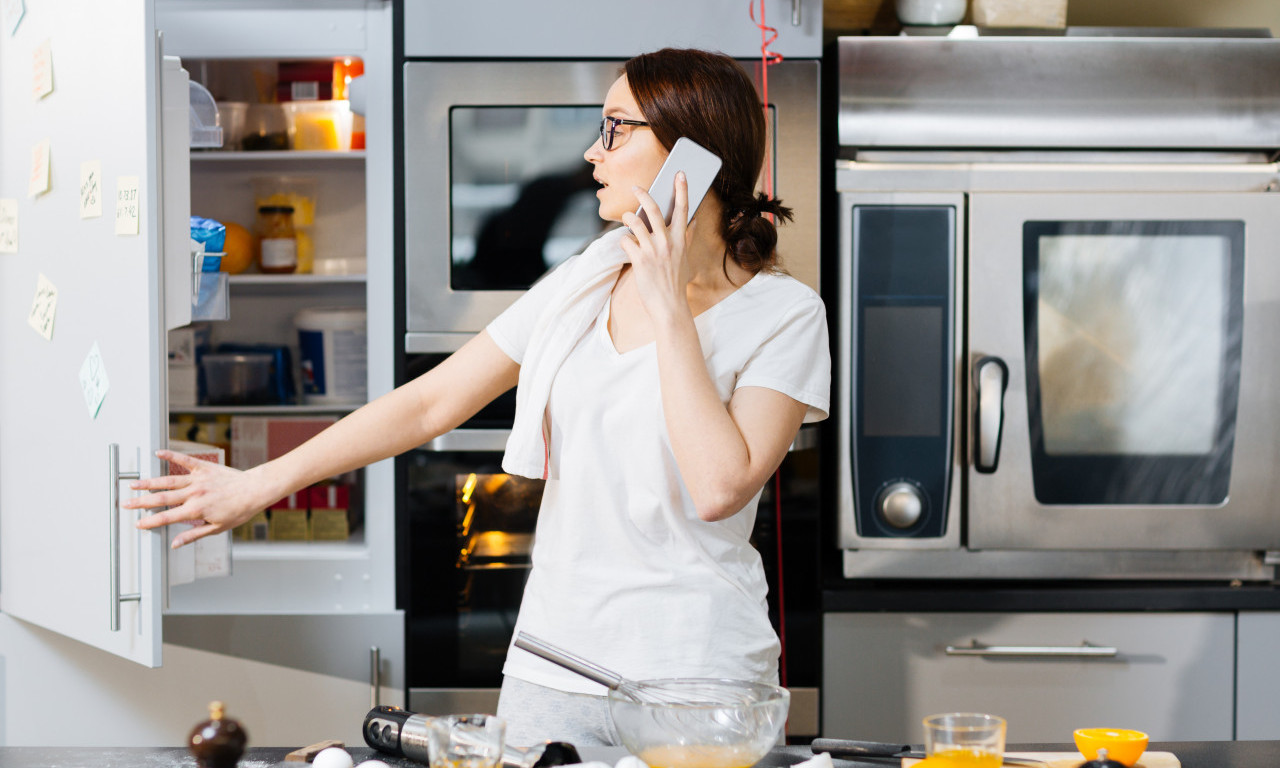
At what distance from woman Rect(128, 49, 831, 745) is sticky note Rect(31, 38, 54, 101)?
679 mm

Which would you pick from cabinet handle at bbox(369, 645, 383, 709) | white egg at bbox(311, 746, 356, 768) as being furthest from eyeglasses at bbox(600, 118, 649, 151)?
cabinet handle at bbox(369, 645, 383, 709)

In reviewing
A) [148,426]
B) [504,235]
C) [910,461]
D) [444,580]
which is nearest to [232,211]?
[504,235]

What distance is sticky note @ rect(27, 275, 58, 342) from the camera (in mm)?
1614

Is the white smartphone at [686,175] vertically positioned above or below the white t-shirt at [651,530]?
above

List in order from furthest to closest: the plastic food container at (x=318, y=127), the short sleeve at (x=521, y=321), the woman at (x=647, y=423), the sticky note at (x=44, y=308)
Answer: the plastic food container at (x=318, y=127) < the sticky note at (x=44, y=308) < the short sleeve at (x=521, y=321) < the woman at (x=647, y=423)

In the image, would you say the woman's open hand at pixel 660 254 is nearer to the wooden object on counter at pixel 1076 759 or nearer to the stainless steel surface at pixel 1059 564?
the wooden object on counter at pixel 1076 759

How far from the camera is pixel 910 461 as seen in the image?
2027mm

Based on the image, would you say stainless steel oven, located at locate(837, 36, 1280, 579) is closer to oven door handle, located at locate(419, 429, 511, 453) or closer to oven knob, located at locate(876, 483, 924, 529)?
oven knob, located at locate(876, 483, 924, 529)

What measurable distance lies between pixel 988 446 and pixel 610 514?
0.99m

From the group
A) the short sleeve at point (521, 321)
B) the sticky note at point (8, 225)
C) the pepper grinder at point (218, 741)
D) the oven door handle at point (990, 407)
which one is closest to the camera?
the pepper grinder at point (218, 741)

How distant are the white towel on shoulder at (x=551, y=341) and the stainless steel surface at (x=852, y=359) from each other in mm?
707

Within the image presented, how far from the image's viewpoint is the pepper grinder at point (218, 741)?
0.85 m

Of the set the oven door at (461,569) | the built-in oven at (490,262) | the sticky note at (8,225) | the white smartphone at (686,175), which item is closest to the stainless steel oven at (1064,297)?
the built-in oven at (490,262)

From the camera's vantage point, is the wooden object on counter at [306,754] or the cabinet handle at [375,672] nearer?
the wooden object on counter at [306,754]
